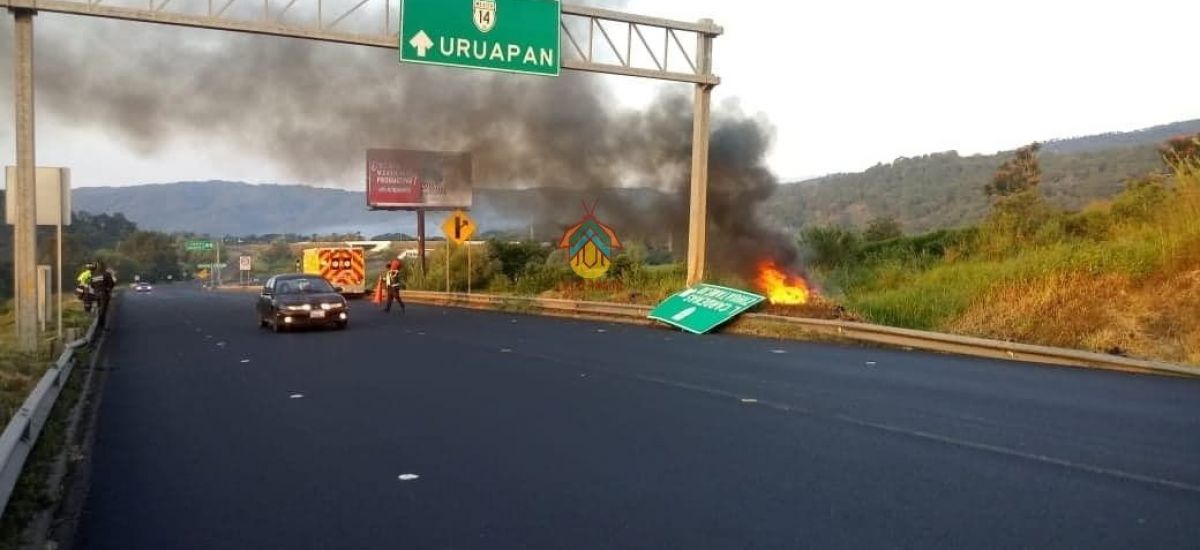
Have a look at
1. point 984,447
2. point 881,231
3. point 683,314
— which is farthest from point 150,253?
point 984,447

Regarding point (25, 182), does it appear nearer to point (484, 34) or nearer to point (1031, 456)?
point (484, 34)

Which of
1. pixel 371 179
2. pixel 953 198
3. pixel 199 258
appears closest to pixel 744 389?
pixel 371 179

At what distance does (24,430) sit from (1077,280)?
12.9 m

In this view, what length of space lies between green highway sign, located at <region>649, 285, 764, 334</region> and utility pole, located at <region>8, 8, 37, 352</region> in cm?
1062

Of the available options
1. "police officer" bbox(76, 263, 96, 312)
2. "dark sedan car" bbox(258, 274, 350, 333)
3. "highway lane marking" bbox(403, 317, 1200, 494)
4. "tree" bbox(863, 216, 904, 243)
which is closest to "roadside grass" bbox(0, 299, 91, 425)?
"dark sedan car" bbox(258, 274, 350, 333)

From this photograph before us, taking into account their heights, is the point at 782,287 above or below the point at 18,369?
above

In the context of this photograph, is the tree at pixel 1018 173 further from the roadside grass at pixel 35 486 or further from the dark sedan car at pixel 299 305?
the roadside grass at pixel 35 486

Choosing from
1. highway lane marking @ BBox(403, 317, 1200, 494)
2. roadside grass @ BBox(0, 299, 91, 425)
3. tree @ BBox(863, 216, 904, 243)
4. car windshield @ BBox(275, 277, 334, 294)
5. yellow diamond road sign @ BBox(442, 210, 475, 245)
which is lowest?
roadside grass @ BBox(0, 299, 91, 425)

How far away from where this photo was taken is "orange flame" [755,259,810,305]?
19.0 m

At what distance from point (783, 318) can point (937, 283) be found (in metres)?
2.75

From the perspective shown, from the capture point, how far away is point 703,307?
59.4ft

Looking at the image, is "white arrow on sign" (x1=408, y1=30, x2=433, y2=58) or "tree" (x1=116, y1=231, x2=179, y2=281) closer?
"white arrow on sign" (x1=408, y1=30, x2=433, y2=58)

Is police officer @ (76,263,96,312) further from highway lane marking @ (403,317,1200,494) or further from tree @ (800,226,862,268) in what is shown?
tree @ (800,226,862,268)

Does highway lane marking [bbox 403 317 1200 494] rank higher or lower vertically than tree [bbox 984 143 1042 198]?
lower
